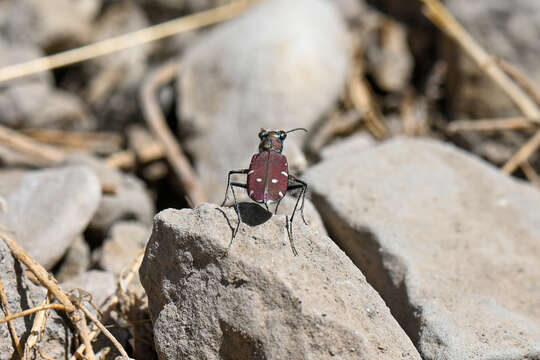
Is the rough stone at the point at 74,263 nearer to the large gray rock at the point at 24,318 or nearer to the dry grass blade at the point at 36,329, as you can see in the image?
the large gray rock at the point at 24,318

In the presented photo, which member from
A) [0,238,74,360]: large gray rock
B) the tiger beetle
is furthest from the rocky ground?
the tiger beetle

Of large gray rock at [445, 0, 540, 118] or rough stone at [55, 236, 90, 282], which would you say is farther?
large gray rock at [445, 0, 540, 118]

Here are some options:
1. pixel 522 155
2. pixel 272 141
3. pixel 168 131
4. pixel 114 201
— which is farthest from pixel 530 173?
pixel 114 201

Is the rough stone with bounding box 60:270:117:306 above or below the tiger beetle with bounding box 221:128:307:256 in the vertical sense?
below

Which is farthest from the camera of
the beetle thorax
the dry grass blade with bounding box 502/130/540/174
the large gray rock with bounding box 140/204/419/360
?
the dry grass blade with bounding box 502/130/540/174

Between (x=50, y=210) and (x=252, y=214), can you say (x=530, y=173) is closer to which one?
(x=252, y=214)

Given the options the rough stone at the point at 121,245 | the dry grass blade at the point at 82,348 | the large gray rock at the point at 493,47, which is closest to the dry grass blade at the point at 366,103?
the large gray rock at the point at 493,47

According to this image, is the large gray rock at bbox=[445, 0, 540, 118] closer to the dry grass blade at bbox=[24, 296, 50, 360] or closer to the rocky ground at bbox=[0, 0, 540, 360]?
the rocky ground at bbox=[0, 0, 540, 360]
